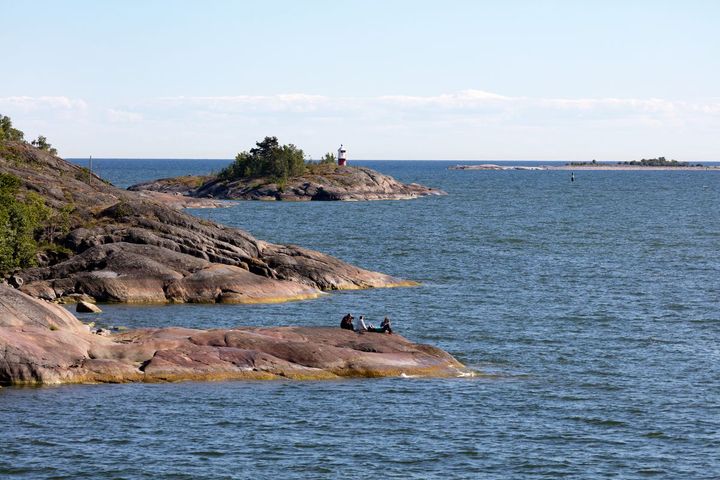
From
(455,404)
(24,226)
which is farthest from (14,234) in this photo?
(455,404)

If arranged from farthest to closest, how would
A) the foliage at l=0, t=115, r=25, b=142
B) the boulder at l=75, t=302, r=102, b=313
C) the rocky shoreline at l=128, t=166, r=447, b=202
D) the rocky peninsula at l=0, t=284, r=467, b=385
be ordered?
the rocky shoreline at l=128, t=166, r=447, b=202 < the foliage at l=0, t=115, r=25, b=142 < the boulder at l=75, t=302, r=102, b=313 < the rocky peninsula at l=0, t=284, r=467, b=385

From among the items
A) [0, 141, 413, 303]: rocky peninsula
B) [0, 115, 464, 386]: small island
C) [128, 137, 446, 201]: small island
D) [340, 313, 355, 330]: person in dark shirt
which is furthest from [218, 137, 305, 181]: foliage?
[340, 313, 355, 330]: person in dark shirt

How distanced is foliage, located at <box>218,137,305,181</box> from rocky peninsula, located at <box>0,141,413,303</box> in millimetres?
100699

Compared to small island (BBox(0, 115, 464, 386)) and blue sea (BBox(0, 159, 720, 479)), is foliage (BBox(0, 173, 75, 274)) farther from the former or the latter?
blue sea (BBox(0, 159, 720, 479))

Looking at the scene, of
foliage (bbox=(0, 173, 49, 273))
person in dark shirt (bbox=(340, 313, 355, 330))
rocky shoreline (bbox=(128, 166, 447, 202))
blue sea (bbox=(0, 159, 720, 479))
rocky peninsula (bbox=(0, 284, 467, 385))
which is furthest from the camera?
rocky shoreline (bbox=(128, 166, 447, 202))

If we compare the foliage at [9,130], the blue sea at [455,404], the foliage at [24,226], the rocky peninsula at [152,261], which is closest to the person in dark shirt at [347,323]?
the blue sea at [455,404]

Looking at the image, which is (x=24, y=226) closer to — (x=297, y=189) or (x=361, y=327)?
(x=361, y=327)

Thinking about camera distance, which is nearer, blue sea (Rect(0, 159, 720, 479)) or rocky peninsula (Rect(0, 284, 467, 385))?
blue sea (Rect(0, 159, 720, 479))

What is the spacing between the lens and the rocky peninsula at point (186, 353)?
47094mm

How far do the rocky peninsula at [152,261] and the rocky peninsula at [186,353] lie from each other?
1704 cm

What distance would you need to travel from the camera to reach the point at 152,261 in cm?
7150

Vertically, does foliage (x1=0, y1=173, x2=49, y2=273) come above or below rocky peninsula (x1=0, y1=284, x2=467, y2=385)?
above

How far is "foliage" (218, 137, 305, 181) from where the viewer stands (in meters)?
190

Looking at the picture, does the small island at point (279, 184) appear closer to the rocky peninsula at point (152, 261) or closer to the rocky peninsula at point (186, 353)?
the rocky peninsula at point (152, 261)
